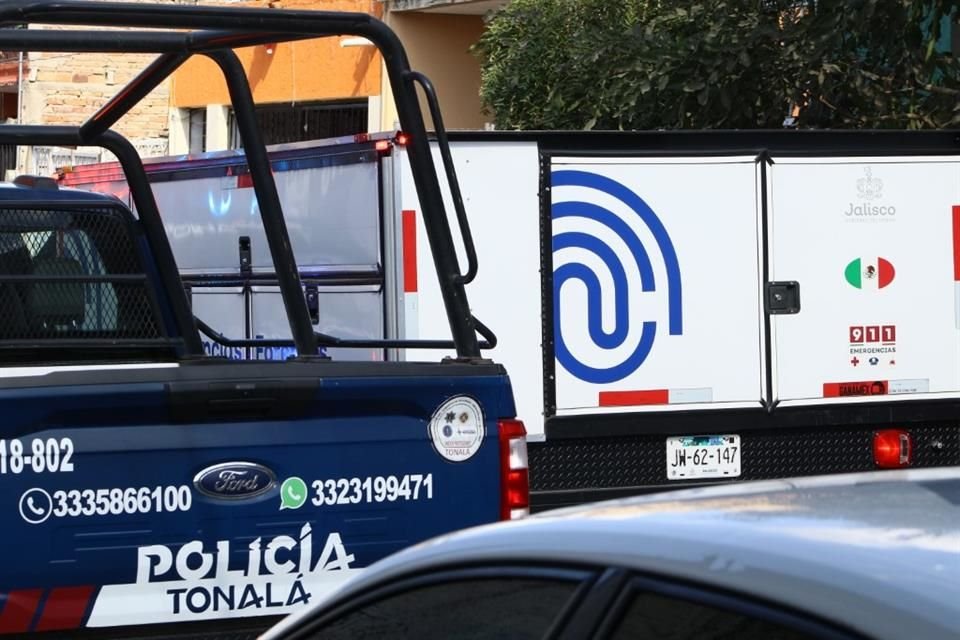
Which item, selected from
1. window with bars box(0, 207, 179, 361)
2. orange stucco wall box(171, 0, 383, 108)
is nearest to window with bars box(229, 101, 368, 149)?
orange stucco wall box(171, 0, 383, 108)

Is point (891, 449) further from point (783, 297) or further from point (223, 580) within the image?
point (223, 580)

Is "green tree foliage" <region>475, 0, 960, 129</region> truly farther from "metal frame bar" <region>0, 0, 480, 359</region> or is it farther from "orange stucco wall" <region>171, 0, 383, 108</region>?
"orange stucco wall" <region>171, 0, 383, 108</region>

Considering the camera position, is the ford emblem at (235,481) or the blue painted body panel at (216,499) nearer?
the blue painted body panel at (216,499)

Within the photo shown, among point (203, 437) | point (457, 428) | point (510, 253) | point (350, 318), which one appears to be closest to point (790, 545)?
point (203, 437)

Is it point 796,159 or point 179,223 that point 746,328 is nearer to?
point 796,159

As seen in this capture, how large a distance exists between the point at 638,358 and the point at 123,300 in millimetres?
3491

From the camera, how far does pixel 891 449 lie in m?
8.75

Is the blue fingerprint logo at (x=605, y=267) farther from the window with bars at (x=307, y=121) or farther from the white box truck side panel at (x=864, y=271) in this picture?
the window with bars at (x=307, y=121)

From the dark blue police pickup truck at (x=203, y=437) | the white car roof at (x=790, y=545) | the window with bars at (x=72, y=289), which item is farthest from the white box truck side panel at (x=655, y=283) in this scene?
the white car roof at (x=790, y=545)

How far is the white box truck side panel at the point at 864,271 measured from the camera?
8586mm

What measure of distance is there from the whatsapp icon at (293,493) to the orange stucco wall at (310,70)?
16.8 metres

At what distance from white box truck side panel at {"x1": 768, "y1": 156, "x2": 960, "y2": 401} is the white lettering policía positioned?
14.1 feet

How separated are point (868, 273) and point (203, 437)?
4.98m

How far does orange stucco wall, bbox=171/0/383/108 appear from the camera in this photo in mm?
21766
